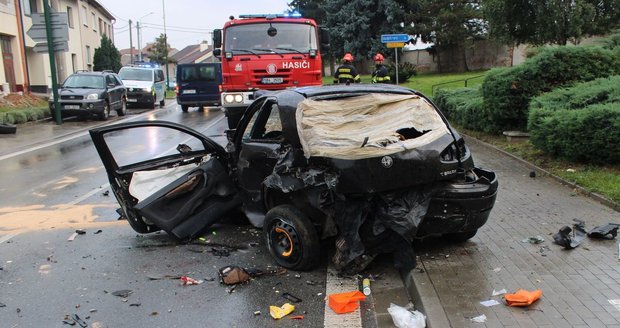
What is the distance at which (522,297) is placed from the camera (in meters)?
3.86

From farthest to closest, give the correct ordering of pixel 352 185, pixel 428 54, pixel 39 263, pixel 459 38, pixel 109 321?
pixel 428 54
pixel 459 38
pixel 39 263
pixel 352 185
pixel 109 321

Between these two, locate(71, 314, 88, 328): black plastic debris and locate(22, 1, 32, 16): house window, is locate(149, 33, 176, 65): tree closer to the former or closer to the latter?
locate(22, 1, 32, 16): house window

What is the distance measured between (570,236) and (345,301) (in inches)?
101

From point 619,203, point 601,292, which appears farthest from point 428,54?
point 601,292

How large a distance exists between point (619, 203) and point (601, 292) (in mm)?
2639

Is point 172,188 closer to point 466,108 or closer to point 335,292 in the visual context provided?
point 335,292

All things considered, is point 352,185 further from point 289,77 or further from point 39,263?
point 289,77

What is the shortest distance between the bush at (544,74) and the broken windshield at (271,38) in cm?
409

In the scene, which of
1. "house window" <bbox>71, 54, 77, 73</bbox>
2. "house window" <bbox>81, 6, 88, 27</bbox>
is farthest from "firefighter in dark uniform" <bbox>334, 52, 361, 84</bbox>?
"house window" <bbox>81, 6, 88, 27</bbox>

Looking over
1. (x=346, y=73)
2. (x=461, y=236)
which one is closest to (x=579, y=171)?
(x=461, y=236)

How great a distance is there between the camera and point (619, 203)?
6141 mm

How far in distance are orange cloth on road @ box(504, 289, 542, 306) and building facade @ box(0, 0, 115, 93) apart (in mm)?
25538

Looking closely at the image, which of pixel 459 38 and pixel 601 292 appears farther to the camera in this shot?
pixel 459 38

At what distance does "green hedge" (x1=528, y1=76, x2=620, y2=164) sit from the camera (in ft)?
24.8
